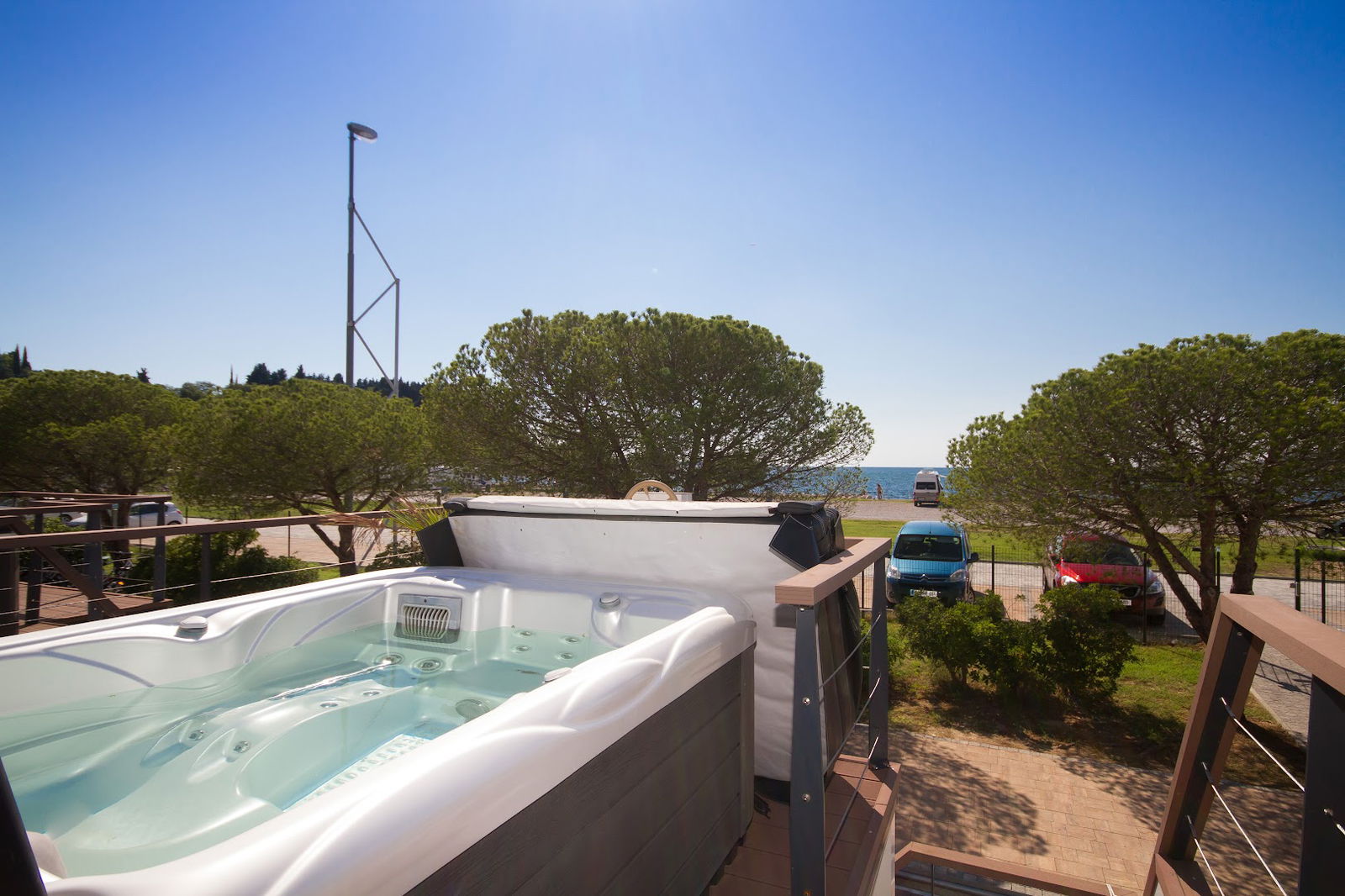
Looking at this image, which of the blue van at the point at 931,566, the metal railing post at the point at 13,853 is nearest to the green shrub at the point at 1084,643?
the blue van at the point at 931,566

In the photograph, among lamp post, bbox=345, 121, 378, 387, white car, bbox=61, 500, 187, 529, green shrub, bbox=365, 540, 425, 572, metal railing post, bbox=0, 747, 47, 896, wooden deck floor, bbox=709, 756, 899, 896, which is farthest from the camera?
white car, bbox=61, 500, 187, 529

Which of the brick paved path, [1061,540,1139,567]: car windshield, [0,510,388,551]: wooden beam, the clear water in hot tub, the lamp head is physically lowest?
the brick paved path

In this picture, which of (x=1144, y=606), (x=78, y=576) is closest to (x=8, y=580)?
(x=78, y=576)

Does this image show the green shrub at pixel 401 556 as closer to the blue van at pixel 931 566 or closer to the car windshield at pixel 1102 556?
the blue van at pixel 931 566

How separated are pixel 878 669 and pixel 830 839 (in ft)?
2.10

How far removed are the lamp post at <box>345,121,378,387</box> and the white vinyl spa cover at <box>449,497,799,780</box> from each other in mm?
6879

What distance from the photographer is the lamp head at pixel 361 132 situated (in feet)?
26.8

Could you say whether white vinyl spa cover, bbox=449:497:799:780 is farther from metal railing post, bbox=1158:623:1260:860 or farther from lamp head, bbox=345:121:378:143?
lamp head, bbox=345:121:378:143

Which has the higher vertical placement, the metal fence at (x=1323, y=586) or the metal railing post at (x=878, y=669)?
the metal railing post at (x=878, y=669)

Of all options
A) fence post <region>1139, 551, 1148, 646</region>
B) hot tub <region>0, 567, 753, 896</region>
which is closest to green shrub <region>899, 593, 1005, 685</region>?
fence post <region>1139, 551, 1148, 646</region>

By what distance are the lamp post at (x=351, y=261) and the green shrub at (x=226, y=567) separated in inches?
98.4

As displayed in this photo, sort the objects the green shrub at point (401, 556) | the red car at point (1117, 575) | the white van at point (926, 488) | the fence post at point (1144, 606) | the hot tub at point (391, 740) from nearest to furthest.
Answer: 1. the hot tub at point (391, 740)
2. the green shrub at point (401, 556)
3. the fence post at point (1144, 606)
4. the red car at point (1117, 575)
5. the white van at point (926, 488)

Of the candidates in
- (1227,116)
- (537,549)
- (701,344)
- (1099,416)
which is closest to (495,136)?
(701,344)

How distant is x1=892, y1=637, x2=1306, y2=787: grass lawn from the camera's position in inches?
199
